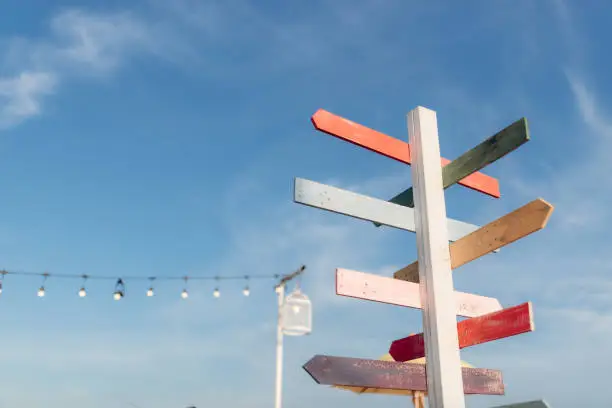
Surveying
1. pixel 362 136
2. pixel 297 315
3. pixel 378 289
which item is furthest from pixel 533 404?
pixel 297 315

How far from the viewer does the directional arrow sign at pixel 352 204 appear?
2.53 m

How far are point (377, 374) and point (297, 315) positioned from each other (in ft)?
7.86

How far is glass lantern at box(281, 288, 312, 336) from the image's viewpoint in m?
4.70

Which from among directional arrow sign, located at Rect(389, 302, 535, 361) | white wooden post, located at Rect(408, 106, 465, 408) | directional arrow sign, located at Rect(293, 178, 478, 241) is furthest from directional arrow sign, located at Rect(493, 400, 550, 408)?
directional arrow sign, located at Rect(293, 178, 478, 241)

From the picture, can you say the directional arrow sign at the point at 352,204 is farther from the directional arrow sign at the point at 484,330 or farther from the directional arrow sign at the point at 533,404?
the directional arrow sign at the point at 533,404

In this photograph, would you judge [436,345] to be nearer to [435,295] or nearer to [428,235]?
[435,295]

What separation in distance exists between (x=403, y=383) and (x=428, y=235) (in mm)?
695

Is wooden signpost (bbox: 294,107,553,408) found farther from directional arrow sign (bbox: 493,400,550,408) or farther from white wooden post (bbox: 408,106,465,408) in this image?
directional arrow sign (bbox: 493,400,550,408)

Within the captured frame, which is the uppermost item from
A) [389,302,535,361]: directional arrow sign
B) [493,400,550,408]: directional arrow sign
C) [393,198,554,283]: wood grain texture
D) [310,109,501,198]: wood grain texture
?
[310,109,501,198]: wood grain texture

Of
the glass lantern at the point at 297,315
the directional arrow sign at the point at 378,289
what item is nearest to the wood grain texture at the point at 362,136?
the directional arrow sign at the point at 378,289

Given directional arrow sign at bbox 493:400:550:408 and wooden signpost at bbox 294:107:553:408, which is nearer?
directional arrow sign at bbox 493:400:550:408

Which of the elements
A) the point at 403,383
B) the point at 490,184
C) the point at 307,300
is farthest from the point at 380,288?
Result: the point at 307,300

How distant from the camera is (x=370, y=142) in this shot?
2.84 metres

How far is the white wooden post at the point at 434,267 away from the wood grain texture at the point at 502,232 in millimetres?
72
